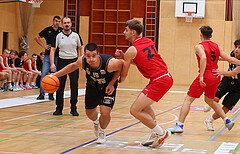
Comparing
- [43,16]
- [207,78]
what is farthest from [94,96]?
[43,16]

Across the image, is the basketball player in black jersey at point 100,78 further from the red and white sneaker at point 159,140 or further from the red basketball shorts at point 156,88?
the red and white sneaker at point 159,140

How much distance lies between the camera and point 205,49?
222 inches

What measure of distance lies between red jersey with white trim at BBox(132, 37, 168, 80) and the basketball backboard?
14158mm

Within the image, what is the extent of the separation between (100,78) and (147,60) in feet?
1.97

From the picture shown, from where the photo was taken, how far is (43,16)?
64.8 feet

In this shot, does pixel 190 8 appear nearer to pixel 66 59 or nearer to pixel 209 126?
pixel 66 59

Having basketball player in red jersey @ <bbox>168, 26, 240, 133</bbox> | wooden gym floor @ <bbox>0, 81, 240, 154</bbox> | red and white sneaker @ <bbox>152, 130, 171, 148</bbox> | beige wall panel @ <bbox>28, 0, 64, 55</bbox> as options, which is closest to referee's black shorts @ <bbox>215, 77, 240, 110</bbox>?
wooden gym floor @ <bbox>0, 81, 240, 154</bbox>

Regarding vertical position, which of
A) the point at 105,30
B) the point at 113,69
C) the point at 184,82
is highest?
the point at 105,30

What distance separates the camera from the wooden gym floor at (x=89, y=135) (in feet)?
14.5

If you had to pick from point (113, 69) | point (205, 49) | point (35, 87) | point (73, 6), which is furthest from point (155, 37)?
point (113, 69)

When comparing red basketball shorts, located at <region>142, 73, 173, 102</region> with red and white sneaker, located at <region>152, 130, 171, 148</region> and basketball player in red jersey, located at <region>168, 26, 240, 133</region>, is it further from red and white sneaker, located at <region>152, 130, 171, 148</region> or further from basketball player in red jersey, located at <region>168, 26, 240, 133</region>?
basketball player in red jersey, located at <region>168, 26, 240, 133</region>

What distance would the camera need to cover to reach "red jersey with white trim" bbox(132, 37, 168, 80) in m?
4.54

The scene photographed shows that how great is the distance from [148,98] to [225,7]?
1543 centimetres

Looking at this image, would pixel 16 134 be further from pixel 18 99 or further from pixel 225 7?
pixel 225 7
